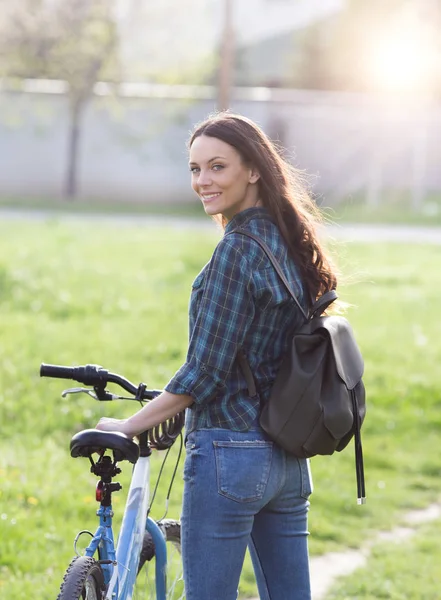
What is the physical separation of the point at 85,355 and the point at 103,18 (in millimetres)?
19927

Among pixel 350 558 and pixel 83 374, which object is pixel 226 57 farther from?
pixel 83 374

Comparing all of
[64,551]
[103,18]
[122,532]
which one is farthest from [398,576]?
[103,18]

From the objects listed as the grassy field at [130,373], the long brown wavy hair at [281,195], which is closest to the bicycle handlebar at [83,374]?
the long brown wavy hair at [281,195]

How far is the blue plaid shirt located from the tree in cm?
2515

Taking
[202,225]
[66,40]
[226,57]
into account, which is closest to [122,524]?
[202,225]

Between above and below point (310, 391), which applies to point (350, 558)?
below

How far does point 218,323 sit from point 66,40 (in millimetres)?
25700

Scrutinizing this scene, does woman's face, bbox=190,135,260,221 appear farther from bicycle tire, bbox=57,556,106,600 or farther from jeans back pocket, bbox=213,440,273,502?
bicycle tire, bbox=57,556,106,600

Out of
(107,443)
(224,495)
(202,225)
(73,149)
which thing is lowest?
(202,225)

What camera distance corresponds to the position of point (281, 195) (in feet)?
9.57

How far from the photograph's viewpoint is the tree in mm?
27156

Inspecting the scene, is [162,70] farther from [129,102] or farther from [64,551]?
[64,551]

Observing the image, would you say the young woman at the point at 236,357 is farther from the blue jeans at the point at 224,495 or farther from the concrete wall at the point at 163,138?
the concrete wall at the point at 163,138

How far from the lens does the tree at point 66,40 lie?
1069 inches
